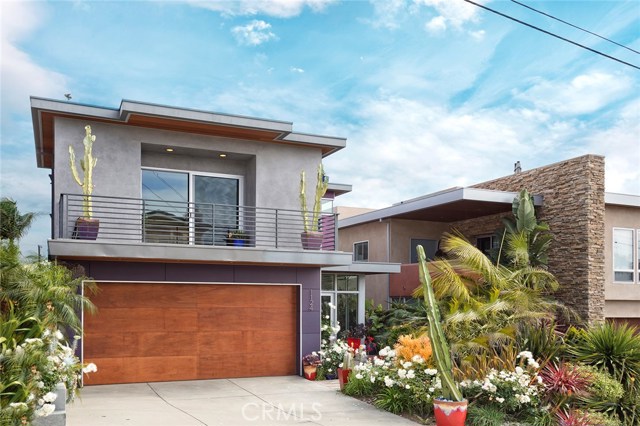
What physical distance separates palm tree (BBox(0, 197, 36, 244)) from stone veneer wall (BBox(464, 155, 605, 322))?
16.7 metres

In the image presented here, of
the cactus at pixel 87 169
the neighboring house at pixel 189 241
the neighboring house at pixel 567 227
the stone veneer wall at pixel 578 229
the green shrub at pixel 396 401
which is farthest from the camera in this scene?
the neighboring house at pixel 567 227

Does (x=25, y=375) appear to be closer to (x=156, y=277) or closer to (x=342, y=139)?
(x=156, y=277)

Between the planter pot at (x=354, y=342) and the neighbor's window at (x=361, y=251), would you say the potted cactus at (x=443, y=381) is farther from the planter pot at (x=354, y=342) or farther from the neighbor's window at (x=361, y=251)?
the neighbor's window at (x=361, y=251)

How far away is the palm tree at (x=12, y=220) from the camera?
20.5m

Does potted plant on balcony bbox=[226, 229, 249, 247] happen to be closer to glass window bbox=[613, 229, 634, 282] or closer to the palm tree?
the palm tree

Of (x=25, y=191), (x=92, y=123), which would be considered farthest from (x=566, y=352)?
(x=25, y=191)

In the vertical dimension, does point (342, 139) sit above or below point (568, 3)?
below

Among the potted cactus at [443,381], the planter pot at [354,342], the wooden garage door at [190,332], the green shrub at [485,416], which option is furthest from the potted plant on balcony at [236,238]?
the green shrub at [485,416]

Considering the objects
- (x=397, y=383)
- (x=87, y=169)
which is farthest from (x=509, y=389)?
(x=87, y=169)

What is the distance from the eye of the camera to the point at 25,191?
18.1m

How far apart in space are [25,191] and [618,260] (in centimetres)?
1817

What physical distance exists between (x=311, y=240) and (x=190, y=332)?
371 cm

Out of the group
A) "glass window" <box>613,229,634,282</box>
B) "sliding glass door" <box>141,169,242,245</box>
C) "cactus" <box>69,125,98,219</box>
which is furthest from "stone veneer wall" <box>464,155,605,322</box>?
"cactus" <box>69,125,98,219</box>

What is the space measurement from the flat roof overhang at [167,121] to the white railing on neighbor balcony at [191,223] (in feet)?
6.11
